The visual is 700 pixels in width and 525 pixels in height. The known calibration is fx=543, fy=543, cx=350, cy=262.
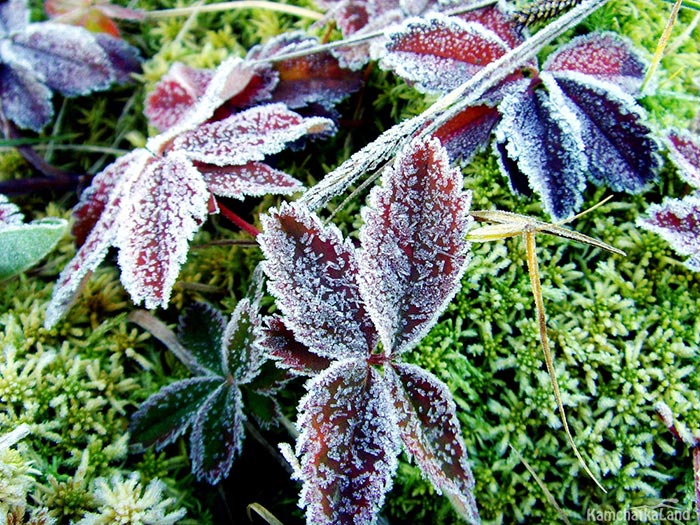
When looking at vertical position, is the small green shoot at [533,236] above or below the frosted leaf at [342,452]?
above

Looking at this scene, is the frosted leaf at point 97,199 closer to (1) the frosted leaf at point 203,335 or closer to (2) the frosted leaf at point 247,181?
(2) the frosted leaf at point 247,181

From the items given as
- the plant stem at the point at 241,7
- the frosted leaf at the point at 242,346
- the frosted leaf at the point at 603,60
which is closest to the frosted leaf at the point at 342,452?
the frosted leaf at the point at 242,346

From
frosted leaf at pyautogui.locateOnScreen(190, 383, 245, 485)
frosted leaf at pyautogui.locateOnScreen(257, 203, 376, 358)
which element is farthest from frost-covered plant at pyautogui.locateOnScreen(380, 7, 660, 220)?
frosted leaf at pyautogui.locateOnScreen(190, 383, 245, 485)

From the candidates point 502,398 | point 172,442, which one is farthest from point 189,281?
point 502,398

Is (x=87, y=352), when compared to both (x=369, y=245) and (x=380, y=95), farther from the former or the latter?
(x=380, y=95)

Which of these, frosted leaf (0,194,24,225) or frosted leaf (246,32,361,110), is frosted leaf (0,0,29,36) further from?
frosted leaf (246,32,361,110)

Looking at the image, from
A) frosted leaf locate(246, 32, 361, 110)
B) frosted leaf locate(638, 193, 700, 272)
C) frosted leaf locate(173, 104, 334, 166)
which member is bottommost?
frosted leaf locate(638, 193, 700, 272)
